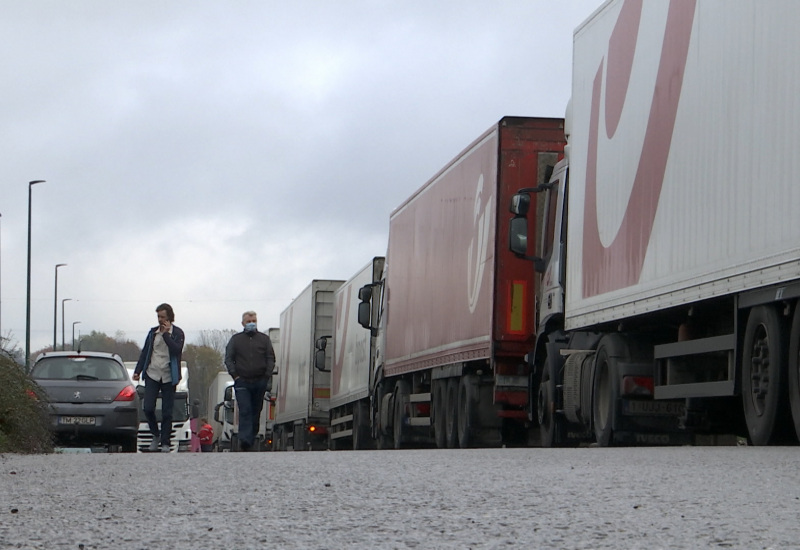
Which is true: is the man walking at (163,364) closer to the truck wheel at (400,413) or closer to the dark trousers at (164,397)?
the dark trousers at (164,397)

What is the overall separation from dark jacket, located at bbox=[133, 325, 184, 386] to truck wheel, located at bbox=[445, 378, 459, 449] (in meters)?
4.06

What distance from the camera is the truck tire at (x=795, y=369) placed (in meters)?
10.3

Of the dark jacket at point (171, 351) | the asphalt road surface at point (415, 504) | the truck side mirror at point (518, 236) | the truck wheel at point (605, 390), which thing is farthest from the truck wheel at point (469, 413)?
the asphalt road surface at point (415, 504)

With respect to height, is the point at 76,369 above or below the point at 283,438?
above

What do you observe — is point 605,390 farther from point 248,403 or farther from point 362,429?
point 362,429

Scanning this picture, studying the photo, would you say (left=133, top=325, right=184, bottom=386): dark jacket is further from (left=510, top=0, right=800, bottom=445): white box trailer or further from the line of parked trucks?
(left=510, top=0, right=800, bottom=445): white box trailer

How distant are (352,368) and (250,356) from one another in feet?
37.7

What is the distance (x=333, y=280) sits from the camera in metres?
33.2

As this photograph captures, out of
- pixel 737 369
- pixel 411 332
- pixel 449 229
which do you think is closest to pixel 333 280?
pixel 411 332

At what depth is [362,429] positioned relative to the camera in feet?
90.1

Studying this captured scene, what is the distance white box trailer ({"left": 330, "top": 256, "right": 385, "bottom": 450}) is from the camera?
26625 mm

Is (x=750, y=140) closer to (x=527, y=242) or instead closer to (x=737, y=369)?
(x=737, y=369)

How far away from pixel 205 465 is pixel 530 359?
7.90 metres

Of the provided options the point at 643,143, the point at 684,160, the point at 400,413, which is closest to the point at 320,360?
the point at 400,413
